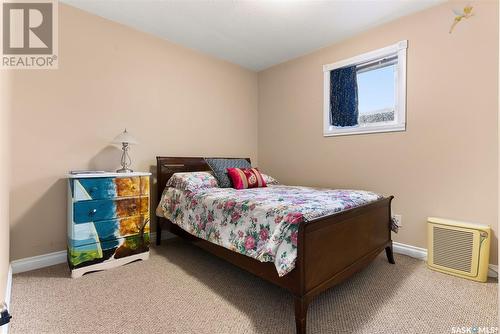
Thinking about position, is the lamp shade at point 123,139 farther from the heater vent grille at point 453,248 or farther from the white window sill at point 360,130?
the heater vent grille at point 453,248

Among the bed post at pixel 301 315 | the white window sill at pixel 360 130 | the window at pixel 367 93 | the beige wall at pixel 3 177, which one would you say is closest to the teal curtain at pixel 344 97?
the window at pixel 367 93

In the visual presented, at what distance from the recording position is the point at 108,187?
226cm

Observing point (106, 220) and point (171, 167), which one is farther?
point (171, 167)

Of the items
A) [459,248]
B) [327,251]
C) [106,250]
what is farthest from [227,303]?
[459,248]

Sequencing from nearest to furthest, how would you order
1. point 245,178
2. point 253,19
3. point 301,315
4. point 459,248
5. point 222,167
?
point 301,315 < point 459,248 < point 253,19 < point 245,178 < point 222,167

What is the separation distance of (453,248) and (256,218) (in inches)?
72.6

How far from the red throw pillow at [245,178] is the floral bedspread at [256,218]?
1.42 ft

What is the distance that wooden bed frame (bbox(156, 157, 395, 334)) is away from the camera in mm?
1408

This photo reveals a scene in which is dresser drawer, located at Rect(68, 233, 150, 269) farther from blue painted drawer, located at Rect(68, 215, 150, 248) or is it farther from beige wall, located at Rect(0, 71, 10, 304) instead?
beige wall, located at Rect(0, 71, 10, 304)

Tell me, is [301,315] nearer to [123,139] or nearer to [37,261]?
[123,139]

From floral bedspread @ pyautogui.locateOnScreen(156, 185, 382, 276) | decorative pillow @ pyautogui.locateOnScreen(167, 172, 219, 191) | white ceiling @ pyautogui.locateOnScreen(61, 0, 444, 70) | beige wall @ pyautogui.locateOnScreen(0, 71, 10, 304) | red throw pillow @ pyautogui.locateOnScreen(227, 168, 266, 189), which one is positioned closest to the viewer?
beige wall @ pyautogui.locateOnScreen(0, 71, 10, 304)

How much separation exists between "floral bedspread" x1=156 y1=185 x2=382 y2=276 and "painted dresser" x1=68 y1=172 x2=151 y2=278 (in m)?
0.40

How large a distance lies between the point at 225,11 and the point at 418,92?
212 cm

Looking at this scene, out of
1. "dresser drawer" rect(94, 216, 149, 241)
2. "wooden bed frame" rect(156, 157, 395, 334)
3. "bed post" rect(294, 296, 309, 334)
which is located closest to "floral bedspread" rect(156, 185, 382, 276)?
"wooden bed frame" rect(156, 157, 395, 334)
